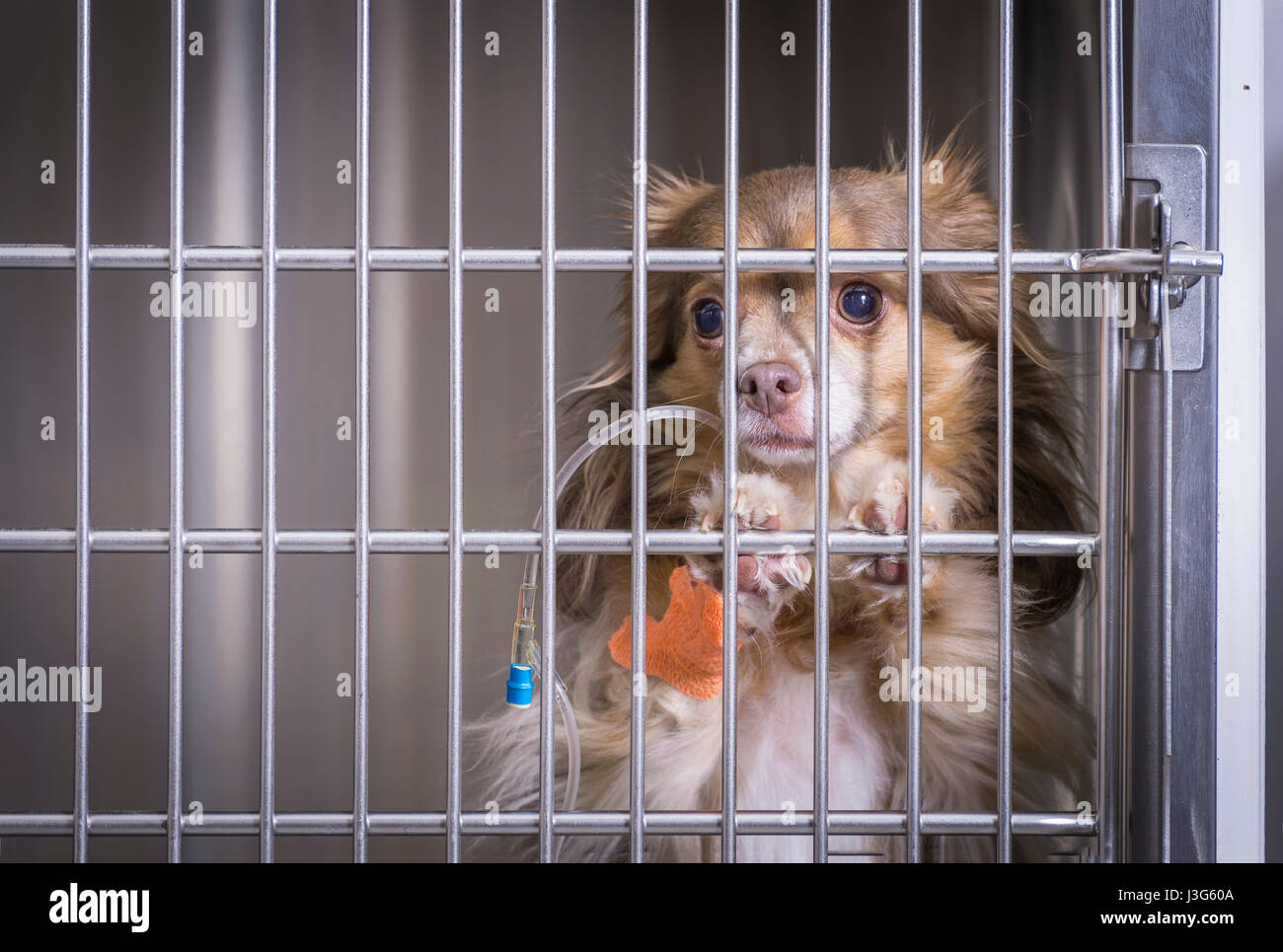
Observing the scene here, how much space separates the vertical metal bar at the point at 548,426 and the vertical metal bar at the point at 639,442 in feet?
0.27

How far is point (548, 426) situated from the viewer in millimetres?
1020

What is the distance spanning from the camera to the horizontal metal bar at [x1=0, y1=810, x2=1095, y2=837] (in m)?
1.03

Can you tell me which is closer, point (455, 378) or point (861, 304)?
point (455, 378)

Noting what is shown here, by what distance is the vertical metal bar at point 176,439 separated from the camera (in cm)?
100

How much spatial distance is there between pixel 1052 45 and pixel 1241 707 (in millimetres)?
989

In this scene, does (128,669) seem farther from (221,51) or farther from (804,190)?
(804,190)

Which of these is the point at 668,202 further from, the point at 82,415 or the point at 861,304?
the point at 82,415

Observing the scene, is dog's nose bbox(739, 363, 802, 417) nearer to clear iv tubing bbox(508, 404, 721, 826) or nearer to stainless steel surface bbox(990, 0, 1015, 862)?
clear iv tubing bbox(508, 404, 721, 826)

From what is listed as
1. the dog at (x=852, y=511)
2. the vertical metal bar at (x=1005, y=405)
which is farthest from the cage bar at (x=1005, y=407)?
the dog at (x=852, y=511)

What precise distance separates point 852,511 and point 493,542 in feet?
1.56

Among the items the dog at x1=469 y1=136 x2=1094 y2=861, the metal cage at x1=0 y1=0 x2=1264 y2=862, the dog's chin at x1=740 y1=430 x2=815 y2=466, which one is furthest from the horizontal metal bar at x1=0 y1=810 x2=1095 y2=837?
the dog's chin at x1=740 y1=430 x2=815 y2=466

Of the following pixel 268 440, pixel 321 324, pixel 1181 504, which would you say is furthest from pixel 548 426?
pixel 321 324

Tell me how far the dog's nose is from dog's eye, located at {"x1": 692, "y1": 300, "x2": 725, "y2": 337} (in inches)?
7.4
